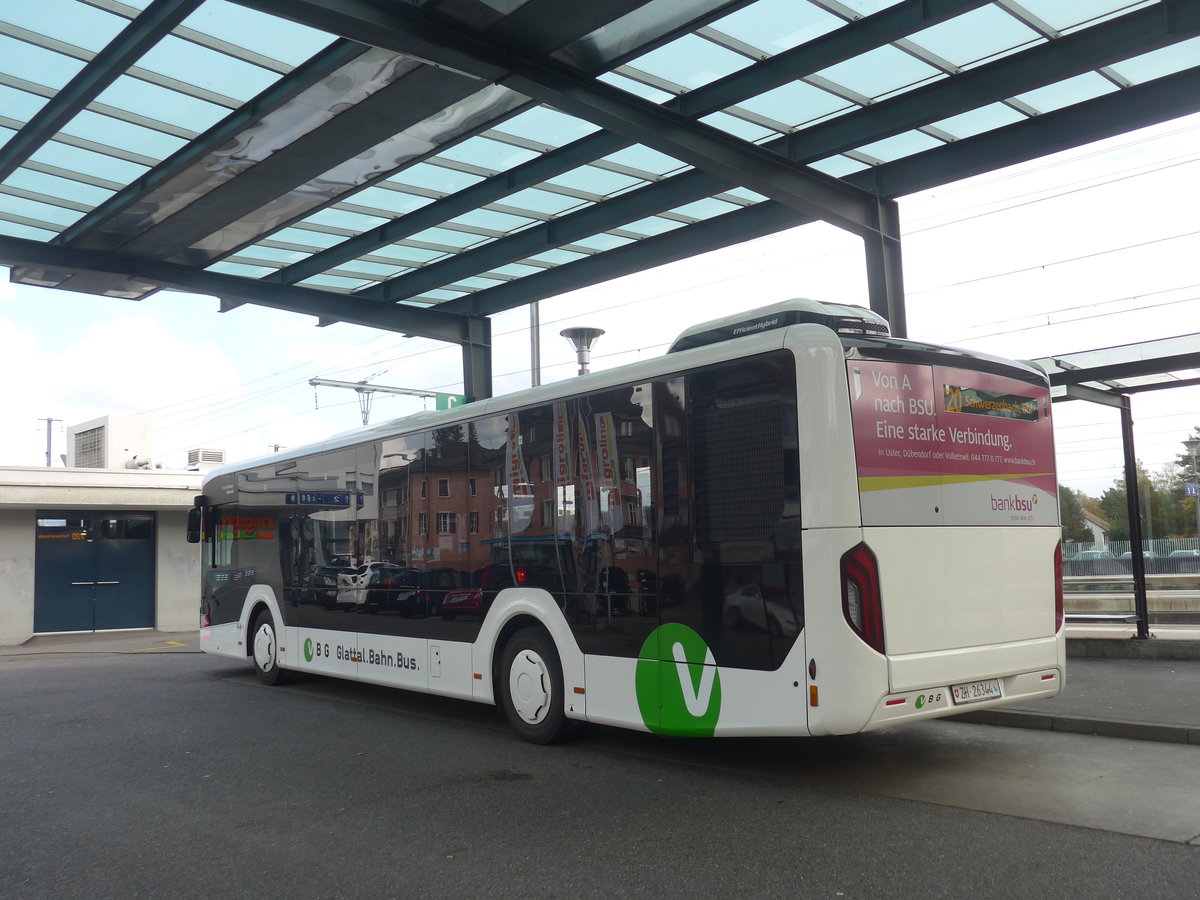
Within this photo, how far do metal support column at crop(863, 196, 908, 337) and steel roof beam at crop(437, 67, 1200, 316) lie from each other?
12.8 inches

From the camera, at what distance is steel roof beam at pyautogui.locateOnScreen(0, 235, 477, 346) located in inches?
575

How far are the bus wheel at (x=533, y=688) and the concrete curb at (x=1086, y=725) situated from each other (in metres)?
3.33

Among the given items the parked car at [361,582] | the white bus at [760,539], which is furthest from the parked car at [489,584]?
the parked car at [361,582]

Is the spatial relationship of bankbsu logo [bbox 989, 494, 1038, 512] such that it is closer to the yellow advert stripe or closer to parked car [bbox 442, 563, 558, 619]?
the yellow advert stripe

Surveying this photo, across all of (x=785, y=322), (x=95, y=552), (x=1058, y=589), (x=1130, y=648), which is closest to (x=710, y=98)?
(x=785, y=322)

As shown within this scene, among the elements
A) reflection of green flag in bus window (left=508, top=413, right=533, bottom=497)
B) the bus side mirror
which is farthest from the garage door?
reflection of green flag in bus window (left=508, top=413, right=533, bottom=497)

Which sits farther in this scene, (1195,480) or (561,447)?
(1195,480)

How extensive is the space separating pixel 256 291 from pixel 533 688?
10.4 meters

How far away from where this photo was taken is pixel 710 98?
10727 millimetres

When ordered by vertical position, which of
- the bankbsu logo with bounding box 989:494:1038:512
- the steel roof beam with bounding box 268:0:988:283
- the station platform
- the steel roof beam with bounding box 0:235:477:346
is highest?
the steel roof beam with bounding box 268:0:988:283

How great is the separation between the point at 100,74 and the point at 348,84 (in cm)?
239

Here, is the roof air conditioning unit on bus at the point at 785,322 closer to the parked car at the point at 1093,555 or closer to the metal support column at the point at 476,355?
the metal support column at the point at 476,355

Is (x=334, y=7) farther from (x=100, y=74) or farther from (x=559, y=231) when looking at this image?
(x=559, y=231)

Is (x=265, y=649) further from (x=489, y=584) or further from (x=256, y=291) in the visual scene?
(x=256, y=291)
